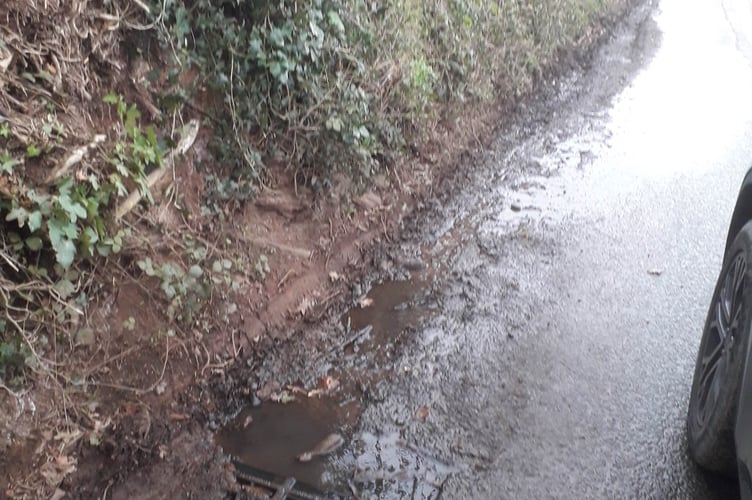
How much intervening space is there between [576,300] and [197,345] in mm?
2571

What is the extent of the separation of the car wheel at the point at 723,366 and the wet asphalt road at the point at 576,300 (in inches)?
8.5

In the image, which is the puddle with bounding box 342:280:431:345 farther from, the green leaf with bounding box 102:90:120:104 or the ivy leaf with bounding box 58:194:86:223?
the green leaf with bounding box 102:90:120:104

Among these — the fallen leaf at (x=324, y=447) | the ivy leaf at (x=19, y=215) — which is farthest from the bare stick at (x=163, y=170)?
the fallen leaf at (x=324, y=447)

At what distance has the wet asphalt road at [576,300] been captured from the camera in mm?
3100

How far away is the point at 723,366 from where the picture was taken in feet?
8.72

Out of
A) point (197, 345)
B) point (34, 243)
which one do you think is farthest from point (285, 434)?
point (34, 243)

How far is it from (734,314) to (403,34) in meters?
3.89

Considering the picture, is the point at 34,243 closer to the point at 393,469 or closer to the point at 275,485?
the point at 275,485

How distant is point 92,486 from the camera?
296cm

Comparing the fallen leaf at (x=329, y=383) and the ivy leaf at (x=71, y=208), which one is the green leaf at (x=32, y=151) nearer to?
the ivy leaf at (x=71, y=208)

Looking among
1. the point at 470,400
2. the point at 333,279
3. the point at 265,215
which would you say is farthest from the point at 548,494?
the point at 265,215

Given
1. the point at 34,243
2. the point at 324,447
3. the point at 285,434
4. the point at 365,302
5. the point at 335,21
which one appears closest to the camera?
the point at 34,243

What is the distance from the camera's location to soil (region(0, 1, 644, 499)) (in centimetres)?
295

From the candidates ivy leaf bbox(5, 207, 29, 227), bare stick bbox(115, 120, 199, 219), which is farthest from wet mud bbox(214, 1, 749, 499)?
ivy leaf bbox(5, 207, 29, 227)
